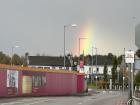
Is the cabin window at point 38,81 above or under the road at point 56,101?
above

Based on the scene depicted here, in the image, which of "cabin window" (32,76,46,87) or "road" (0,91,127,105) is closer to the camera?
"road" (0,91,127,105)

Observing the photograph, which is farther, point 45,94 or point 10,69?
point 45,94

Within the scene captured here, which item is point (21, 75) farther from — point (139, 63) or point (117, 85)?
point (117, 85)

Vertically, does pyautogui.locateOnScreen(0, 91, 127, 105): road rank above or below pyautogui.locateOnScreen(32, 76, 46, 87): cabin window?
below

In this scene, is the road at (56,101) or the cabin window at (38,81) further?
the cabin window at (38,81)

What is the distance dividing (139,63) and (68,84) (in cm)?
5373

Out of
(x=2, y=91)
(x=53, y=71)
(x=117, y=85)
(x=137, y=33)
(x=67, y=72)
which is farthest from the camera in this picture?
(x=117, y=85)

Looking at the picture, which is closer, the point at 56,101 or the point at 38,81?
the point at 56,101

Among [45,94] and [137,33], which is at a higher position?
[137,33]

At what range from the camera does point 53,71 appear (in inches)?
2586

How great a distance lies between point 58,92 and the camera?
69375 millimetres

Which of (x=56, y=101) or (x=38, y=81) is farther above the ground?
(x=38, y=81)

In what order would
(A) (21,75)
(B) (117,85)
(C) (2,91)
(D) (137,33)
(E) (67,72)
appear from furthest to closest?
(B) (117,85) → (E) (67,72) → (A) (21,75) → (C) (2,91) → (D) (137,33)

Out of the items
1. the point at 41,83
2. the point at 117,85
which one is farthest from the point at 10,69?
the point at 117,85
